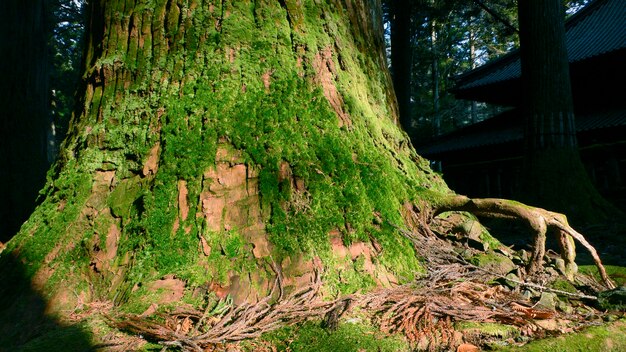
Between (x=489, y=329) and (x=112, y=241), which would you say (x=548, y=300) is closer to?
(x=489, y=329)

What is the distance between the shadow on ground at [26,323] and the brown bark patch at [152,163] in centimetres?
65

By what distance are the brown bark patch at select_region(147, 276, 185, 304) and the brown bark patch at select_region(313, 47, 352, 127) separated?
1088mm

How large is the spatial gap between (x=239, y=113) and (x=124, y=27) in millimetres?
884

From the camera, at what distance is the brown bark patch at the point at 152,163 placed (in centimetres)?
198

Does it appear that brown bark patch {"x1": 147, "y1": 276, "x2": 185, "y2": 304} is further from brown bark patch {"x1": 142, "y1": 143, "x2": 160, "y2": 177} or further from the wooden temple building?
the wooden temple building

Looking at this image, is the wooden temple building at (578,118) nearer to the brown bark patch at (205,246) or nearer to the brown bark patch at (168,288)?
the brown bark patch at (205,246)

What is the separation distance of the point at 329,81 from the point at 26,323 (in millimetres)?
1713

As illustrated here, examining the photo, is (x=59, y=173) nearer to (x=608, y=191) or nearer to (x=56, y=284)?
(x=56, y=284)

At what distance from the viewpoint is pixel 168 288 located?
65.9 inches

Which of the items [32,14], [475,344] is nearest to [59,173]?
[475,344]

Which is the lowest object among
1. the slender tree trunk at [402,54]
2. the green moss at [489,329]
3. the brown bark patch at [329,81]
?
the green moss at [489,329]

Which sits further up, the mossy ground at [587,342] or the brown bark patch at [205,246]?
the brown bark patch at [205,246]

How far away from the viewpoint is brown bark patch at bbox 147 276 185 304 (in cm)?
165

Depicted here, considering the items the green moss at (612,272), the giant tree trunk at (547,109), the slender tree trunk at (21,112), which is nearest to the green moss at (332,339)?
the green moss at (612,272)
